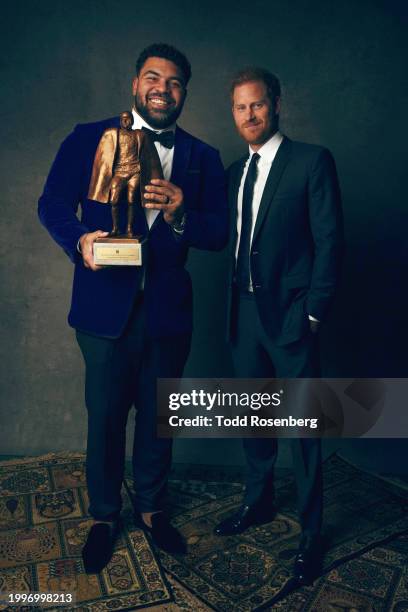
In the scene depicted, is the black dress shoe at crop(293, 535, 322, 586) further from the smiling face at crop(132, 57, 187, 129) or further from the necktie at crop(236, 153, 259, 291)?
the smiling face at crop(132, 57, 187, 129)

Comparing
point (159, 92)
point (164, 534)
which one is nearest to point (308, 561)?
point (164, 534)

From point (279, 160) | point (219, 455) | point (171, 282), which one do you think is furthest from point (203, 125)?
point (219, 455)

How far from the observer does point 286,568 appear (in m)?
2.57

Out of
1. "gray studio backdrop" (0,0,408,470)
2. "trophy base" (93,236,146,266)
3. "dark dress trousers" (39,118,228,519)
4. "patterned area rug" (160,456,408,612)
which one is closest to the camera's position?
"trophy base" (93,236,146,266)

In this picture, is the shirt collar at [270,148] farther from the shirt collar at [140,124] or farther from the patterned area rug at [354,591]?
the patterned area rug at [354,591]

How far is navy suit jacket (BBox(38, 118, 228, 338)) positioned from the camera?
2.49m

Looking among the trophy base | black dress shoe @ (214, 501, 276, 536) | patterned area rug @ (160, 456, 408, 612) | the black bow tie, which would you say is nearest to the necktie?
the black bow tie

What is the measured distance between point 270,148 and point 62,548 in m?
1.92

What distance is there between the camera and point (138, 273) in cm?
251

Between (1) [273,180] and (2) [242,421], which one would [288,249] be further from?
(2) [242,421]

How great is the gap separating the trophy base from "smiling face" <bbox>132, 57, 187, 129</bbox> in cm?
51

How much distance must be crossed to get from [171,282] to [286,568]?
4.18ft

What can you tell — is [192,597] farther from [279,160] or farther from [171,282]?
[279,160]

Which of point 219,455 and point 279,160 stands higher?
point 279,160
